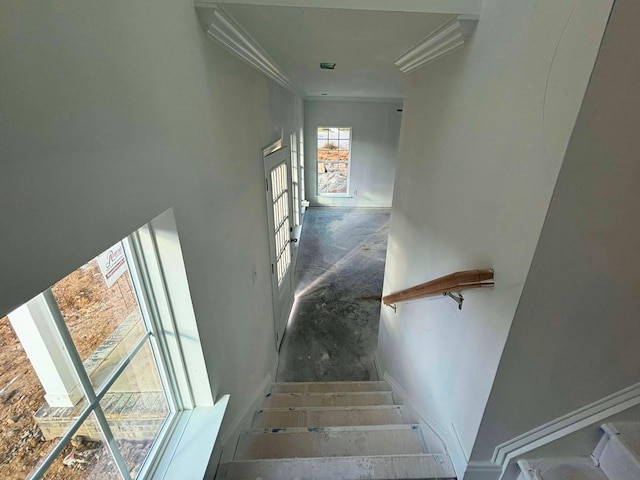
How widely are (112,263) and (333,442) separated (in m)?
1.46

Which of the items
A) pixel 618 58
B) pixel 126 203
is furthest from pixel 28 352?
pixel 618 58

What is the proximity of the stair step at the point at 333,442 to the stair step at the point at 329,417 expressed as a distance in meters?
0.25

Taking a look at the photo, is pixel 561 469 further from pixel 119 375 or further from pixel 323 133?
pixel 323 133

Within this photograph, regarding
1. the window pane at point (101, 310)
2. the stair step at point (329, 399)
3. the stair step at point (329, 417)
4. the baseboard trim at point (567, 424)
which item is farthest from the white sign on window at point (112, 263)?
the stair step at point (329, 399)

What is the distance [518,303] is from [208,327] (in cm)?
112

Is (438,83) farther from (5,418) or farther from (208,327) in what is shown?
(5,418)

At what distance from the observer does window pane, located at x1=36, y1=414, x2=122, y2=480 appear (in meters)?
0.72

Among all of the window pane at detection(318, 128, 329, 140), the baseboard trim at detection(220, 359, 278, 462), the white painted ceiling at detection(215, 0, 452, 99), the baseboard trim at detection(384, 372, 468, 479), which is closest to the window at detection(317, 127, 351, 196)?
the window pane at detection(318, 128, 329, 140)

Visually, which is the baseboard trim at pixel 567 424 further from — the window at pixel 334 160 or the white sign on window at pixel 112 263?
the window at pixel 334 160

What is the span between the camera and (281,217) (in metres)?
3.20

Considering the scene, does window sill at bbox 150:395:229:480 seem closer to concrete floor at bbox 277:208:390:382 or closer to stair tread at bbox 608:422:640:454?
stair tread at bbox 608:422:640:454

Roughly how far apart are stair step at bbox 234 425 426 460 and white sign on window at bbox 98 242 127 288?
4.05 feet

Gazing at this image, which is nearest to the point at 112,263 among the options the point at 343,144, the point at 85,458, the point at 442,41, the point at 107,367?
the point at 107,367

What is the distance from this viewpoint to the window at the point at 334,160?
6.78m
